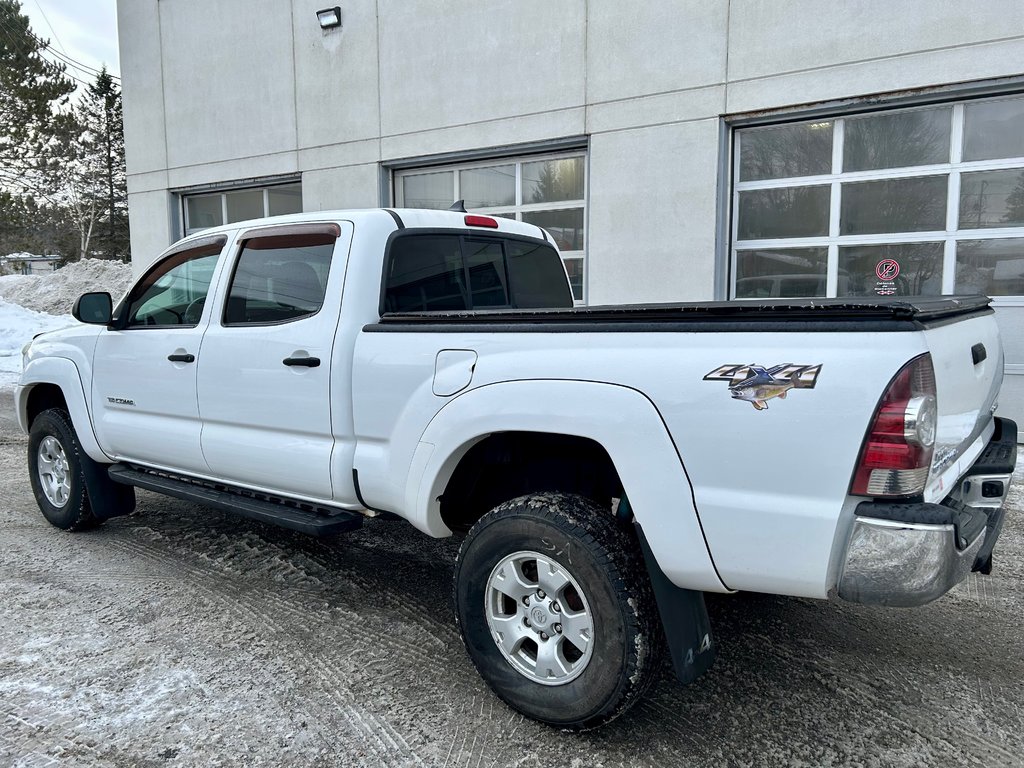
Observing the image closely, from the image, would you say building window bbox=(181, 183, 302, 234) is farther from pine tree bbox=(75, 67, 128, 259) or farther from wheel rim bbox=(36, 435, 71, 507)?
pine tree bbox=(75, 67, 128, 259)

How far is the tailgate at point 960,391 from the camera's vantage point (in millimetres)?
2334

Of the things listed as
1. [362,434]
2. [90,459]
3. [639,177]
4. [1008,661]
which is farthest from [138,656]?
[639,177]

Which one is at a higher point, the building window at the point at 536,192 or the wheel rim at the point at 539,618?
the building window at the point at 536,192

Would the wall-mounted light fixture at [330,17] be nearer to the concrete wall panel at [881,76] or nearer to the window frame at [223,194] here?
the window frame at [223,194]

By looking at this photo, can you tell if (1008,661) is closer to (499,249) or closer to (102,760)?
(499,249)

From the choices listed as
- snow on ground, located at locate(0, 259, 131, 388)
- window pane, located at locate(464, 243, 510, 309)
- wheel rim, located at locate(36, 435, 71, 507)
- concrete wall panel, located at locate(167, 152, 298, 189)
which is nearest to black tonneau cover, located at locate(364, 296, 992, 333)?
window pane, located at locate(464, 243, 510, 309)

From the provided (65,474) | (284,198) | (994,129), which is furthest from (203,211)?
(994,129)

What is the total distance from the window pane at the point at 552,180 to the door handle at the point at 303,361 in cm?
701

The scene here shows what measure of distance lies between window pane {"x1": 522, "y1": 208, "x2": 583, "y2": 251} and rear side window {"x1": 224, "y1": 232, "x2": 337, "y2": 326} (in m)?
6.37

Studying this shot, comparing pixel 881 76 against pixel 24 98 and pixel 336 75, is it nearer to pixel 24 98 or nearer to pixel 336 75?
pixel 336 75

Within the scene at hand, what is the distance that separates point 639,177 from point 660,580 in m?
7.34

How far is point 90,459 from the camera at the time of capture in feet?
16.5

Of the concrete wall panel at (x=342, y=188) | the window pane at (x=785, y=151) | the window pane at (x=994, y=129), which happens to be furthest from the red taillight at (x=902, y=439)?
the concrete wall panel at (x=342, y=188)

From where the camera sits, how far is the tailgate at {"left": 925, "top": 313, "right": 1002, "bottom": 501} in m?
2.33
